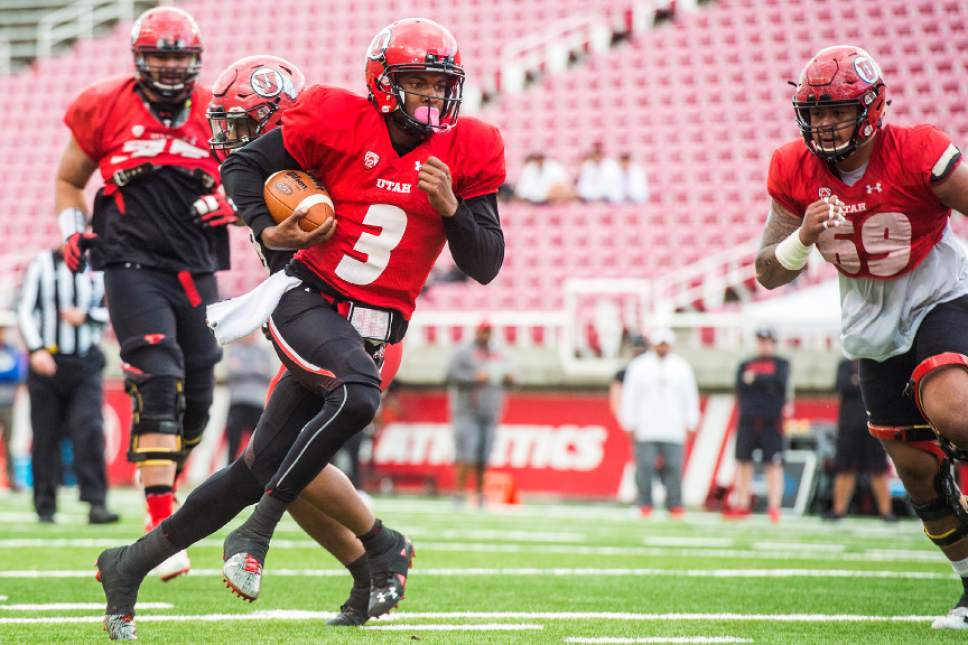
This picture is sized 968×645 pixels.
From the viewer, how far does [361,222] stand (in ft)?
14.1

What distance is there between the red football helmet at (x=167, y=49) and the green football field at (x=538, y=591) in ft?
6.76

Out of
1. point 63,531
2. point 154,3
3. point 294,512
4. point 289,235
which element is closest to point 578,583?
point 294,512

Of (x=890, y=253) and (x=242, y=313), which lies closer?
(x=242, y=313)

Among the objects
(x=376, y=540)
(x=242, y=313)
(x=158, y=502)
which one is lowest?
(x=158, y=502)

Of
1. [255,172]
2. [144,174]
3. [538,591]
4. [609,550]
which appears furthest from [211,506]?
[609,550]

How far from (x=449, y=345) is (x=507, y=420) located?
4.76 ft

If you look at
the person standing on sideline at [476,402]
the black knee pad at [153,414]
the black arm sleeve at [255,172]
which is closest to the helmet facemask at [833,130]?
the black arm sleeve at [255,172]

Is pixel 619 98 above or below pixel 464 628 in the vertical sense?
above

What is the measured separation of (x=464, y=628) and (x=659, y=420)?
845cm

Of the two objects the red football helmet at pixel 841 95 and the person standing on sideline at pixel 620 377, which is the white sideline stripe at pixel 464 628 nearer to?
the red football helmet at pixel 841 95

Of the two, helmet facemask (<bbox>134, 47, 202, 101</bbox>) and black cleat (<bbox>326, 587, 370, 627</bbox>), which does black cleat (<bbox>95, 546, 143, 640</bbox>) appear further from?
helmet facemask (<bbox>134, 47, 202, 101</bbox>)

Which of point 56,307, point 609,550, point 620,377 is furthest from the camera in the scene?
point 620,377

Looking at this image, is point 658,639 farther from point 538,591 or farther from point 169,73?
point 169,73

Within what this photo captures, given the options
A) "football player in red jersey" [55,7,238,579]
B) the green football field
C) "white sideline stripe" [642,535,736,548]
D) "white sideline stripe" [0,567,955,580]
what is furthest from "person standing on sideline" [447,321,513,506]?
"football player in red jersey" [55,7,238,579]
